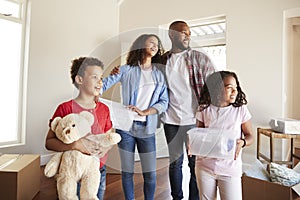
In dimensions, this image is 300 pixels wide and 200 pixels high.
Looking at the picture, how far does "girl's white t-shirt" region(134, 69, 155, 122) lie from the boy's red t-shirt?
15cm

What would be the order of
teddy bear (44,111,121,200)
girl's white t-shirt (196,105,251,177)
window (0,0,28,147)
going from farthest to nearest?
1. window (0,0,28,147)
2. girl's white t-shirt (196,105,251,177)
3. teddy bear (44,111,121,200)

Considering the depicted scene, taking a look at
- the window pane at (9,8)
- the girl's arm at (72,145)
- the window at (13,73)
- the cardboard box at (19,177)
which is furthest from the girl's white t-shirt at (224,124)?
the window pane at (9,8)

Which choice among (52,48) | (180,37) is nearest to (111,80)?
(180,37)

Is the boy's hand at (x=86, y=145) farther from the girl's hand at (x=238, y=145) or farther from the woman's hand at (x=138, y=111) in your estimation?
the girl's hand at (x=238, y=145)

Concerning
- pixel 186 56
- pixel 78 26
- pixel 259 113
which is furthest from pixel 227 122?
pixel 78 26

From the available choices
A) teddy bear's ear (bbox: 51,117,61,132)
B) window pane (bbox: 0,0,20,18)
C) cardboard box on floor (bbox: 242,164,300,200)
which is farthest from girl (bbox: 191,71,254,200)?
window pane (bbox: 0,0,20,18)

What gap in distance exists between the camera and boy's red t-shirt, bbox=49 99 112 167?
3.35ft

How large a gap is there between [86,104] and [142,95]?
27 cm

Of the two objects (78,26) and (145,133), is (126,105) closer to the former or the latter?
(145,133)

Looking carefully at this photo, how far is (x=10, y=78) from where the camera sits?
269cm

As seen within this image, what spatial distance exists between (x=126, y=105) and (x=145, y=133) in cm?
19

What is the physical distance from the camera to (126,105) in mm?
1146

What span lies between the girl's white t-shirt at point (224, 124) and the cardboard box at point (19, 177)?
1.25 m

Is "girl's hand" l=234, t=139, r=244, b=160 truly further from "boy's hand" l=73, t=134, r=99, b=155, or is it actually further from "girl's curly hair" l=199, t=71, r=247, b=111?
"boy's hand" l=73, t=134, r=99, b=155
